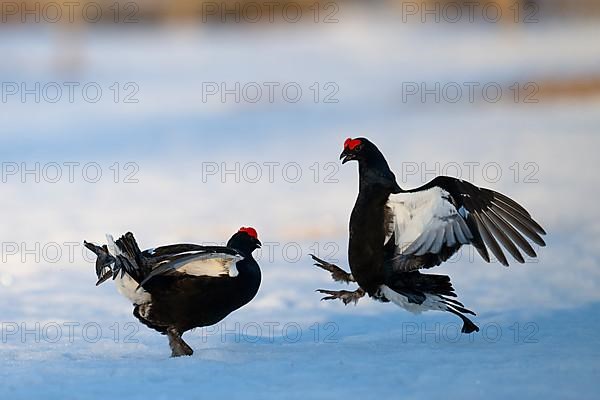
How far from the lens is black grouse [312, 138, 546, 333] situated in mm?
4719

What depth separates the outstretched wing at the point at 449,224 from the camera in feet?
15.4

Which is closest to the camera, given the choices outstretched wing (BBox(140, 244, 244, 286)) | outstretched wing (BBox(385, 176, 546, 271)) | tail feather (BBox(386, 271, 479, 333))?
outstretched wing (BBox(140, 244, 244, 286))

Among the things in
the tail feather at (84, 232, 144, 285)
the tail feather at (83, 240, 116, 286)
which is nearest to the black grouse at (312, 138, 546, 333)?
the tail feather at (84, 232, 144, 285)

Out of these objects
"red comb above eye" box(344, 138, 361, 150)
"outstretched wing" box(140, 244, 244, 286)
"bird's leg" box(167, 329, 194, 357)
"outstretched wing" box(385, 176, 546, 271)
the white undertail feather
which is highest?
"red comb above eye" box(344, 138, 361, 150)

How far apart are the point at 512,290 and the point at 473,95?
14346 mm

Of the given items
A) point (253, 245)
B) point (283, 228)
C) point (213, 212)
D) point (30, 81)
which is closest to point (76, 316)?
point (253, 245)

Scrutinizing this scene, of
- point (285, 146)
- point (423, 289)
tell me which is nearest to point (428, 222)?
point (423, 289)

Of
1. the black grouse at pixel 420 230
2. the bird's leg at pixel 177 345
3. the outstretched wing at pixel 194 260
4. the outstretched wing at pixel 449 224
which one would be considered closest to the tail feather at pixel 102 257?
the outstretched wing at pixel 194 260

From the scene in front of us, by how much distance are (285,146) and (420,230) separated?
396 inches

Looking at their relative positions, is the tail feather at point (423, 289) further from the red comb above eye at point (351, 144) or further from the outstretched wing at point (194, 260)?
the outstretched wing at point (194, 260)

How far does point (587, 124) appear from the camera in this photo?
48.4 feet

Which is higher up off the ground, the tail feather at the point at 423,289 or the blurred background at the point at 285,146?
the blurred background at the point at 285,146

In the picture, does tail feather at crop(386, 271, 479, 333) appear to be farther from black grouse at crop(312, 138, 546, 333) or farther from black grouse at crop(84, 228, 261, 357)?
black grouse at crop(84, 228, 261, 357)

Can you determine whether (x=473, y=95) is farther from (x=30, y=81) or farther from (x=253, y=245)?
(x=253, y=245)
